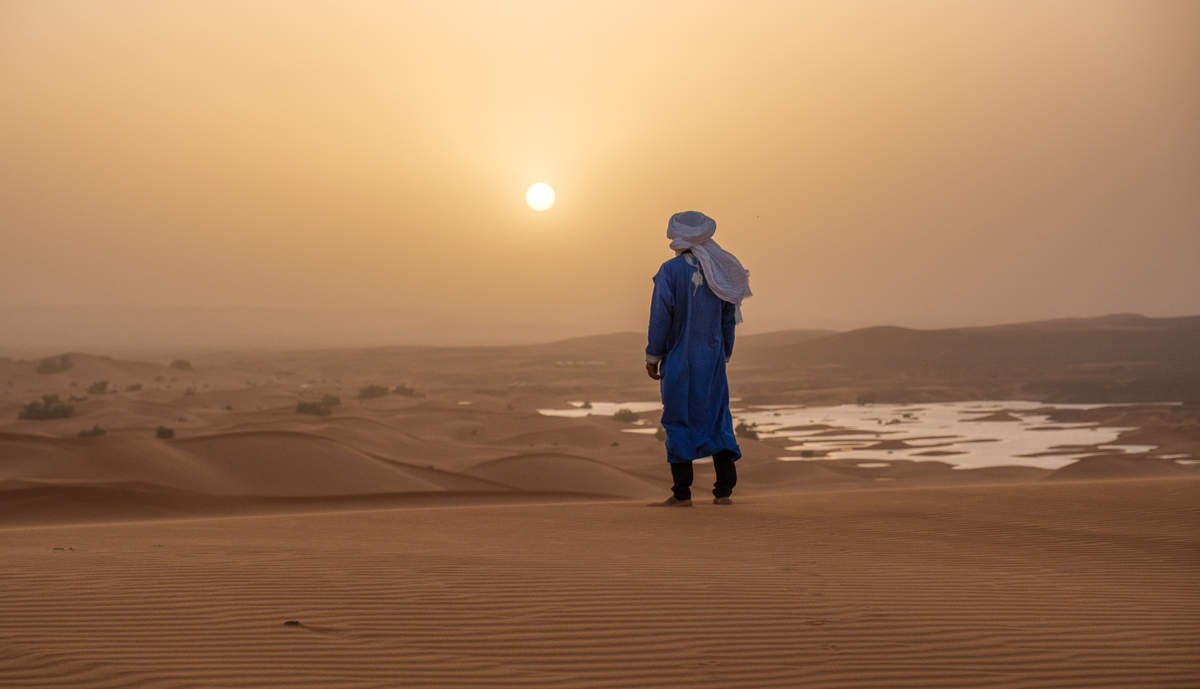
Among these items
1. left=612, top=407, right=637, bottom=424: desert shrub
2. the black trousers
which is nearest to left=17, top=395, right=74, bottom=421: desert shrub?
left=612, top=407, right=637, bottom=424: desert shrub

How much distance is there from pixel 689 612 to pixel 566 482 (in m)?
13.2

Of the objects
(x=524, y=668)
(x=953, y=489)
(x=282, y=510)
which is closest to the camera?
(x=524, y=668)

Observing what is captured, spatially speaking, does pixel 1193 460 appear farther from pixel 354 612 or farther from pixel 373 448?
pixel 354 612

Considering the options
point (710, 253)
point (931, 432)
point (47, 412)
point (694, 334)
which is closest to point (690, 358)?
point (694, 334)

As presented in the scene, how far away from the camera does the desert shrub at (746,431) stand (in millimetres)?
28328

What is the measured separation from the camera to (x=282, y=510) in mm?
15680

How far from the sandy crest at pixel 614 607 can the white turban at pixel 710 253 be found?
6.58ft

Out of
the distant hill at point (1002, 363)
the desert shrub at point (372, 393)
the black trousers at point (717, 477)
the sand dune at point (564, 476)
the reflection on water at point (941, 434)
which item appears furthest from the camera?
the distant hill at point (1002, 363)

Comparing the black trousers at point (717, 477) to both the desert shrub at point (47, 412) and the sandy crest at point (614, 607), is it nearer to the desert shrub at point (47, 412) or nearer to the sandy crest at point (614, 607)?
the sandy crest at point (614, 607)

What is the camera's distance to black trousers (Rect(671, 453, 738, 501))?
10.7 metres

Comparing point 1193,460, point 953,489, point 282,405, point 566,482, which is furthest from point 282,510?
point 282,405

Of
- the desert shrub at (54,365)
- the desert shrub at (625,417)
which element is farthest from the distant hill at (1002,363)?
the desert shrub at (54,365)

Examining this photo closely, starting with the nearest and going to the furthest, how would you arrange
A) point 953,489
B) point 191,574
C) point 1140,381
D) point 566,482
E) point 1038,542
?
point 191,574 < point 1038,542 < point 953,489 < point 566,482 < point 1140,381

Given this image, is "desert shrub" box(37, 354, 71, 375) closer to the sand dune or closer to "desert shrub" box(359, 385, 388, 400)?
"desert shrub" box(359, 385, 388, 400)
